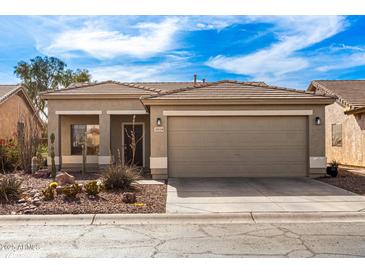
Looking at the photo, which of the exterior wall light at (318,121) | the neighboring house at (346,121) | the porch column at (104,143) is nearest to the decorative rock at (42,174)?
Result: the porch column at (104,143)

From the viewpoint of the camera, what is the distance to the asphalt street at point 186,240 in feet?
16.6

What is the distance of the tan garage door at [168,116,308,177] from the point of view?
501 inches

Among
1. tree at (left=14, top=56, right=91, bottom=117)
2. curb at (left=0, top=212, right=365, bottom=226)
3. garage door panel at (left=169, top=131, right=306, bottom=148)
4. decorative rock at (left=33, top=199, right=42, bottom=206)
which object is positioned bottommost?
curb at (left=0, top=212, right=365, bottom=226)

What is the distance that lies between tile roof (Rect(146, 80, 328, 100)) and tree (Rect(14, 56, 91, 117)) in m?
28.1

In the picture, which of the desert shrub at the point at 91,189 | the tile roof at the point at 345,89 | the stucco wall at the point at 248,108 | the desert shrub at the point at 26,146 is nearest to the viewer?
the desert shrub at the point at 91,189

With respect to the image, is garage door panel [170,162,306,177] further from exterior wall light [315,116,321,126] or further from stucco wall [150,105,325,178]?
exterior wall light [315,116,321,126]

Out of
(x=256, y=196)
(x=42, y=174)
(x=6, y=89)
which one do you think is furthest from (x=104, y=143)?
(x=6, y=89)

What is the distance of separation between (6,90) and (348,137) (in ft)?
68.0

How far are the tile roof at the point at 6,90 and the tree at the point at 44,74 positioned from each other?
1584 cm

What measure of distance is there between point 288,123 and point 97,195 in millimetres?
7620

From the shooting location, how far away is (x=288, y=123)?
12844mm

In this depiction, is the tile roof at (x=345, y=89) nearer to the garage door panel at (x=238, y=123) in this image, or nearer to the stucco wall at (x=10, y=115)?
the garage door panel at (x=238, y=123)

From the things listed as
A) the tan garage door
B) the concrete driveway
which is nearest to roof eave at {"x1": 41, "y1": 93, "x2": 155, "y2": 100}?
the tan garage door
